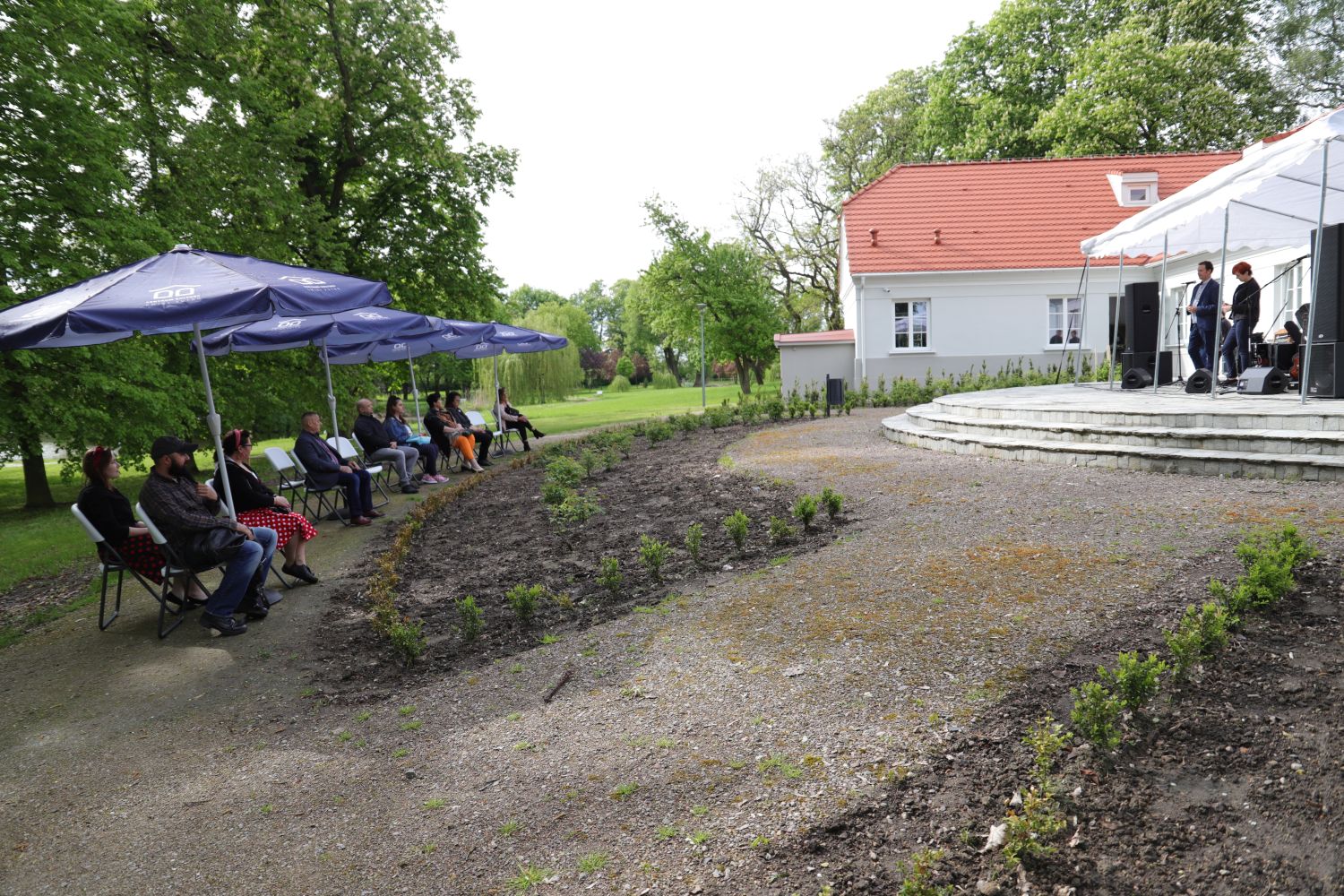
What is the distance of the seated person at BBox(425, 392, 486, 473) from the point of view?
47.7 ft

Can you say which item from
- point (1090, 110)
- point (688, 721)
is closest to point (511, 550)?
point (688, 721)

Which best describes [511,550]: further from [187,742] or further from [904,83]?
[904,83]

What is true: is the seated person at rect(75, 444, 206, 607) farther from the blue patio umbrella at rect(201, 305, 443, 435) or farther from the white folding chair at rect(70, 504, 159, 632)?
the blue patio umbrella at rect(201, 305, 443, 435)

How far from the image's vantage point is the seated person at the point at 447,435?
14547 millimetres

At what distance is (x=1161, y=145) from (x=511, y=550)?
36982 millimetres

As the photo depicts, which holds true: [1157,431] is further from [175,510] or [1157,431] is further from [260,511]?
[175,510]

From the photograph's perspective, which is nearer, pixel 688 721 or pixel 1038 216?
pixel 688 721

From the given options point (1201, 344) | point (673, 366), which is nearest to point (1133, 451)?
point (1201, 344)

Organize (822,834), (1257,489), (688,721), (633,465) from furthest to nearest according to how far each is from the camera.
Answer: (633,465) < (1257,489) < (688,721) < (822,834)

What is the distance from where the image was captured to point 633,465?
1369 cm

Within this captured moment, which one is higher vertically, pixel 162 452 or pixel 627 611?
pixel 162 452

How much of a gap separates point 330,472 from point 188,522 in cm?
384

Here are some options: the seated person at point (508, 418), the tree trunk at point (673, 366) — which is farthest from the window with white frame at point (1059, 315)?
the tree trunk at point (673, 366)

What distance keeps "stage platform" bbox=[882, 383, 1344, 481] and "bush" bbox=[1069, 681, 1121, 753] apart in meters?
5.86
